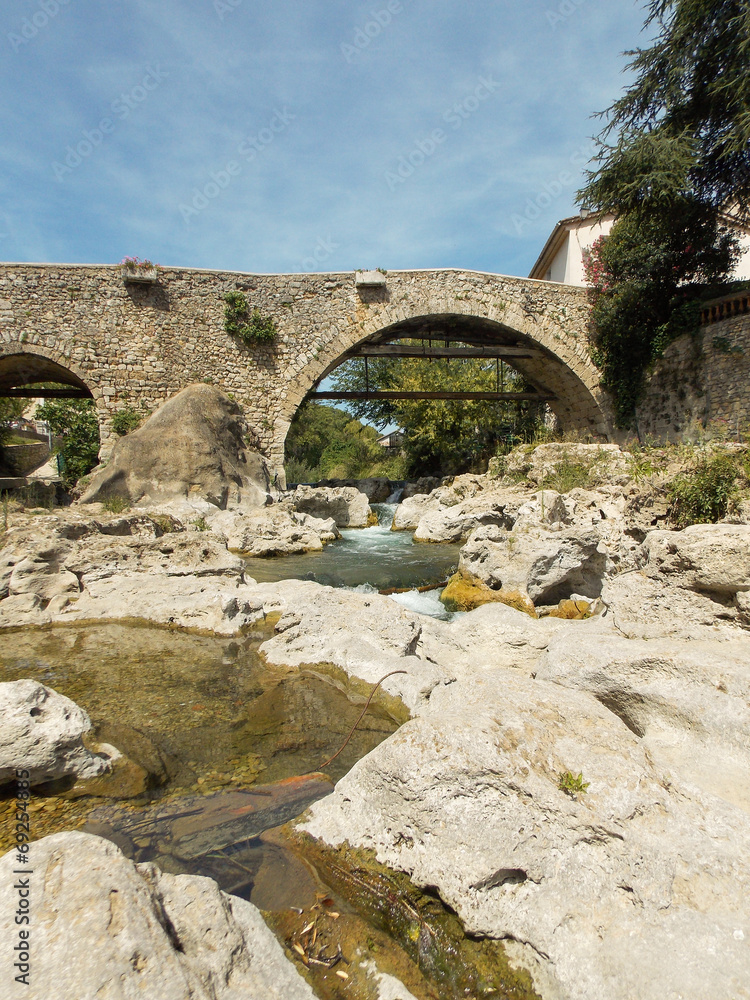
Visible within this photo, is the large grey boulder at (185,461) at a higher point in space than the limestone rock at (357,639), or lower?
higher

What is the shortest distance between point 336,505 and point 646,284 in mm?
9690

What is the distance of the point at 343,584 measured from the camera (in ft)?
23.8

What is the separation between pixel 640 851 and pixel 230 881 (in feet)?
4.65

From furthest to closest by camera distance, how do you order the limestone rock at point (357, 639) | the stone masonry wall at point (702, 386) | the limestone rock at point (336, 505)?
the limestone rock at point (336, 505), the stone masonry wall at point (702, 386), the limestone rock at point (357, 639)

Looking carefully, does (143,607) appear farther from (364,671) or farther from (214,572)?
(364,671)

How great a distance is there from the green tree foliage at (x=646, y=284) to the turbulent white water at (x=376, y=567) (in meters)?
8.67

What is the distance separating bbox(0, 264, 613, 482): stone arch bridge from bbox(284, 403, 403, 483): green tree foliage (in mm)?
13527

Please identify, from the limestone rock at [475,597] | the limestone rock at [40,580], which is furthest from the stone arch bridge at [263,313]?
the limestone rock at [475,597]

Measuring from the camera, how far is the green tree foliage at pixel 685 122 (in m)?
11.3

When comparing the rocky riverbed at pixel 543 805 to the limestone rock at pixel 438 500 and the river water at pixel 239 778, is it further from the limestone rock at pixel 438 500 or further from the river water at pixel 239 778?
the limestone rock at pixel 438 500

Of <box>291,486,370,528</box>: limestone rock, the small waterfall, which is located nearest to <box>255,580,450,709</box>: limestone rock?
<box>291,486,370,528</box>: limestone rock

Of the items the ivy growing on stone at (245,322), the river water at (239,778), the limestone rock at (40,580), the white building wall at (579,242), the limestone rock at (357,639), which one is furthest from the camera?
the white building wall at (579,242)

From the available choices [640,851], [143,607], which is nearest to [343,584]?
[143,607]

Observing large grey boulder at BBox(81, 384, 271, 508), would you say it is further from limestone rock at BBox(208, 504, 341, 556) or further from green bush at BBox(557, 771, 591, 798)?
green bush at BBox(557, 771, 591, 798)
